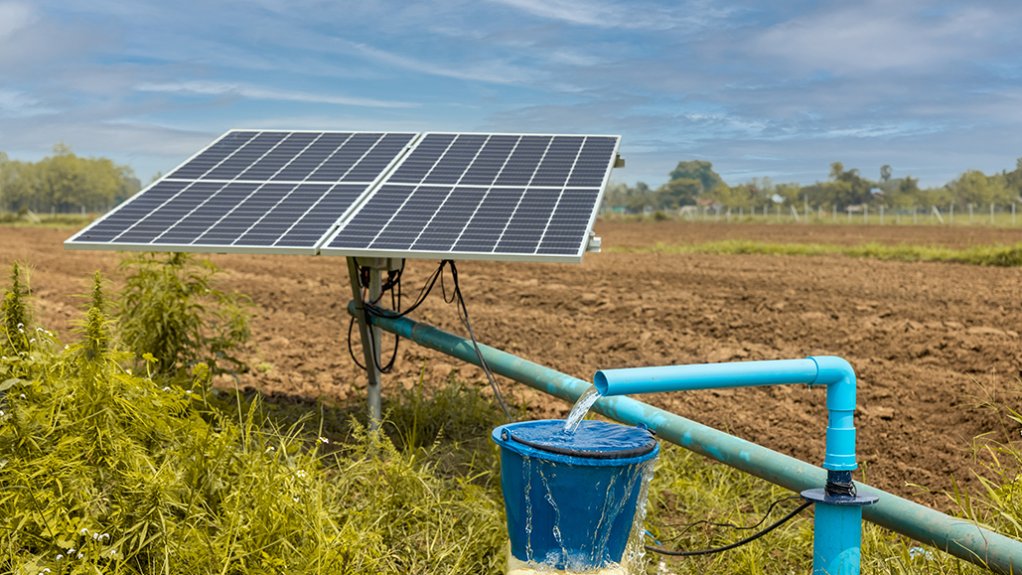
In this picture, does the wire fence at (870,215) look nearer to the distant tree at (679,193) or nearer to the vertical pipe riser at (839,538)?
the distant tree at (679,193)

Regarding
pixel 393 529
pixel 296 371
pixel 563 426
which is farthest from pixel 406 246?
pixel 296 371

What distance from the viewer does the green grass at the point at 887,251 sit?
65.7 feet

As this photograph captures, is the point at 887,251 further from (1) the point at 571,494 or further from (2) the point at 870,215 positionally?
(2) the point at 870,215

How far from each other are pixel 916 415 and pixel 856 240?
89.0 feet

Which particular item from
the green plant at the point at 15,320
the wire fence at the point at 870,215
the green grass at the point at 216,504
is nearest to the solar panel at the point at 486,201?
the green grass at the point at 216,504

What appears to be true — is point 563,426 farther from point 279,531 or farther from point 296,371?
point 296,371

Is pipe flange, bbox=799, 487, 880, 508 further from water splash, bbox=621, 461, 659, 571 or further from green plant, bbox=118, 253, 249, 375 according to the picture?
green plant, bbox=118, 253, 249, 375

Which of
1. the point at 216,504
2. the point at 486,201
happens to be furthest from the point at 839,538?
the point at 486,201

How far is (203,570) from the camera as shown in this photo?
4230 millimetres

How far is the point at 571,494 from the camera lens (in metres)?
3.72

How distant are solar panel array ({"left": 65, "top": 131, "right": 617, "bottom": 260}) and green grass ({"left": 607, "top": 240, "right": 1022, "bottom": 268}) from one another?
15.5 m

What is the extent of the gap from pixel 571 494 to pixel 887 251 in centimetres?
2111

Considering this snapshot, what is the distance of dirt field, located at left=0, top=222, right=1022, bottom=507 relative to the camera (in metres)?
7.46

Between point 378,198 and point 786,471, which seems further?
point 378,198
